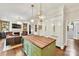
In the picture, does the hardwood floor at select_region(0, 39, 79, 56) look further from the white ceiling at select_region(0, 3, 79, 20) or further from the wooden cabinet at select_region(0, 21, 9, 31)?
the white ceiling at select_region(0, 3, 79, 20)

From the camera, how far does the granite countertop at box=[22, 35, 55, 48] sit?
7.34 ft

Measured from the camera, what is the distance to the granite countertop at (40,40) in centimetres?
224

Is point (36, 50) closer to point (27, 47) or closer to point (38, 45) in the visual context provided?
point (38, 45)

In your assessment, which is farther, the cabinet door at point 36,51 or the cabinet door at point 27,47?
the cabinet door at point 27,47

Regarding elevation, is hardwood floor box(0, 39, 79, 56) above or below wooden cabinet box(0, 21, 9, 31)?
below

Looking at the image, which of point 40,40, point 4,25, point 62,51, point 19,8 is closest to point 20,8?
point 19,8

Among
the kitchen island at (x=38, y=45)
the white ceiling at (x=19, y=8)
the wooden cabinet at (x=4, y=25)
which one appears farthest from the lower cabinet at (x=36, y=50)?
the white ceiling at (x=19, y=8)

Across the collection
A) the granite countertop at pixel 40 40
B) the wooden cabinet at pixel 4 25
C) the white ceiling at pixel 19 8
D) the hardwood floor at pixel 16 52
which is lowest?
the hardwood floor at pixel 16 52

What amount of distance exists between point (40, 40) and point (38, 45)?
19 cm

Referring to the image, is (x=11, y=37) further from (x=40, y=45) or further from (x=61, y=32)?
(x=61, y=32)

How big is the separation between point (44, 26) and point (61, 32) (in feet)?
1.21

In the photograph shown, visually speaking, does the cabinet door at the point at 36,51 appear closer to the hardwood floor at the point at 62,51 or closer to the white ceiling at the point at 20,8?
the hardwood floor at the point at 62,51

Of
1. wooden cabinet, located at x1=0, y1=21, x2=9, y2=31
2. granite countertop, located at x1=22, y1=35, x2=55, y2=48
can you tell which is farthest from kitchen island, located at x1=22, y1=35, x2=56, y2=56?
wooden cabinet, located at x1=0, y1=21, x2=9, y2=31

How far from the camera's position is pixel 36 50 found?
2221 mm
